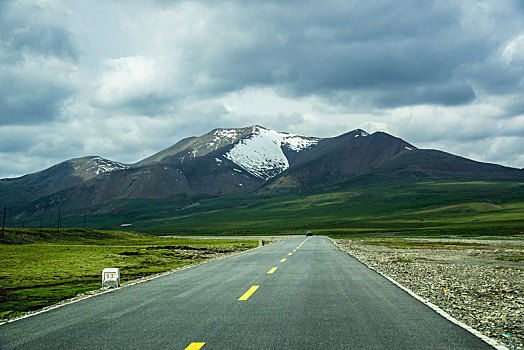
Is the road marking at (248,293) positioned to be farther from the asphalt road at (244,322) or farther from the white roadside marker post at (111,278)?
the white roadside marker post at (111,278)

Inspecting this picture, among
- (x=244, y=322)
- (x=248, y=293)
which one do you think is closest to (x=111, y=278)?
(x=248, y=293)

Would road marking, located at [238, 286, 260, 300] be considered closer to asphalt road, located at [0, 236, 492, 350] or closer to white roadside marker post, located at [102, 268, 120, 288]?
asphalt road, located at [0, 236, 492, 350]

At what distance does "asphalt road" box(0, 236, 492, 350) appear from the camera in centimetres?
809

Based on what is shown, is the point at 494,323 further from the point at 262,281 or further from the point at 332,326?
the point at 262,281

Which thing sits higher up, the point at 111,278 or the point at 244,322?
the point at 244,322

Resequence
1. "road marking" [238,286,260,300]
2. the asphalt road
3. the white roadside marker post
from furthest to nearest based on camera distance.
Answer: the white roadside marker post
"road marking" [238,286,260,300]
the asphalt road

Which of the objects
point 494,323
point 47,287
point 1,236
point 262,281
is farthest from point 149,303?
point 1,236

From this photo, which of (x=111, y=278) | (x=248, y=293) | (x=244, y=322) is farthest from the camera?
(x=111, y=278)

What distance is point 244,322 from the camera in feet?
31.7

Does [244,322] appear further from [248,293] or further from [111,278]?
[111,278]

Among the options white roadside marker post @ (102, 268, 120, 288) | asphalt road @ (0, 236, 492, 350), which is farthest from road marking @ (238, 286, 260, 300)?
white roadside marker post @ (102, 268, 120, 288)

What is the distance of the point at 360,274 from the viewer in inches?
803

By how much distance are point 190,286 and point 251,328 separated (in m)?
7.72

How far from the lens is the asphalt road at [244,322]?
318 inches
